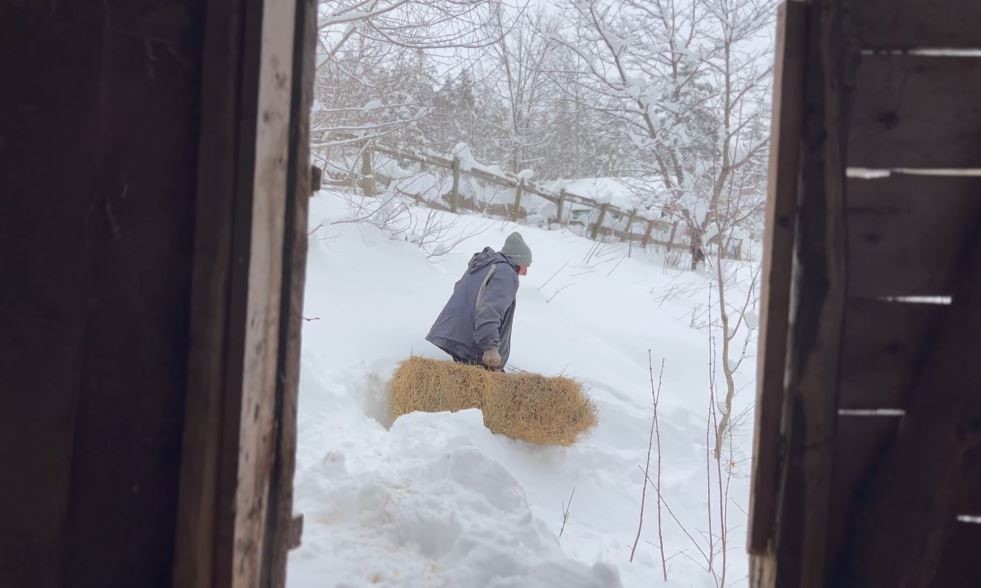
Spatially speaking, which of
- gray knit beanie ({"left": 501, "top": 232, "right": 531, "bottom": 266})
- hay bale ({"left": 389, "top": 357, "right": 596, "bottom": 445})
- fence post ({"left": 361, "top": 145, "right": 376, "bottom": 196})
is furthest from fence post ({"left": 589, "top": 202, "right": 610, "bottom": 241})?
hay bale ({"left": 389, "top": 357, "right": 596, "bottom": 445})

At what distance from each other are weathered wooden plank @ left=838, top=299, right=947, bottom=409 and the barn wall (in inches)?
51.3

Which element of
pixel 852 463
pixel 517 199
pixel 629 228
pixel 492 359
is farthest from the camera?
pixel 629 228

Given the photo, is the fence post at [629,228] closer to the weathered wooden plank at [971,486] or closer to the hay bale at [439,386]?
the hay bale at [439,386]

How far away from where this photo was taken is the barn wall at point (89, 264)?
4.64 ft

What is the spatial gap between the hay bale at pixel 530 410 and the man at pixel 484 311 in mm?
337

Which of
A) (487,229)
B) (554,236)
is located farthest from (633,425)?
(554,236)

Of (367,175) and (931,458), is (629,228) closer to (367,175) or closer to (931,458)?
(367,175)

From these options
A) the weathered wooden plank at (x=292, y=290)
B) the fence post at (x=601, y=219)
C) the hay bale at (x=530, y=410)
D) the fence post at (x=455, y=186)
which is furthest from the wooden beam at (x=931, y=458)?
the fence post at (x=601, y=219)

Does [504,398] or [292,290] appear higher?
[292,290]

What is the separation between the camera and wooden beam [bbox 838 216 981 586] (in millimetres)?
1454

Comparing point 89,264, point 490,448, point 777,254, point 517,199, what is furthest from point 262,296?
point 517,199

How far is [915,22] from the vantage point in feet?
4.74

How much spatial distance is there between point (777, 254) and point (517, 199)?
13347 millimetres

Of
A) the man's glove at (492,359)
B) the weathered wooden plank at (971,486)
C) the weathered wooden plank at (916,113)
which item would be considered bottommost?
the man's glove at (492,359)
